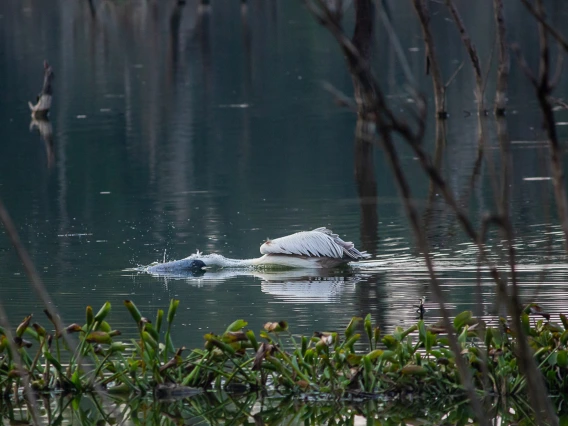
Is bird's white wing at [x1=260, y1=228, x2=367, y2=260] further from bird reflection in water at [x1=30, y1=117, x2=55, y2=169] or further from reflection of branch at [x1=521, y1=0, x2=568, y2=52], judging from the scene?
bird reflection in water at [x1=30, y1=117, x2=55, y2=169]

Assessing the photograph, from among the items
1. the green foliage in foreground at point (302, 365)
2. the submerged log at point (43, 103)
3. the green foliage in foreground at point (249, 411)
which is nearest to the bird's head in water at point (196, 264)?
the green foliage in foreground at point (302, 365)

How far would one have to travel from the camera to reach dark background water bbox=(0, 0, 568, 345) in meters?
9.55

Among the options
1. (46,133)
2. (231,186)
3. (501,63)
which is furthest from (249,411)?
(46,133)

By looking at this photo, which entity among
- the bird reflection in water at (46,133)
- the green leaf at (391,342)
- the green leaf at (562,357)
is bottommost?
the green leaf at (562,357)

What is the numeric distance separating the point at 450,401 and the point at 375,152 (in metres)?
14.4

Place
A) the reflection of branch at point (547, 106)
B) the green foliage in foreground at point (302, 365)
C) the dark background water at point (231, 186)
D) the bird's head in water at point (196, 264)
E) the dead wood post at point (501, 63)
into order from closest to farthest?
the reflection of branch at point (547, 106) → the green foliage in foreground at point (302, 365) → the dark background water at point (231, 186) → the bird's head in water at point (196, 264) → the dead wood post at point (501, 63)

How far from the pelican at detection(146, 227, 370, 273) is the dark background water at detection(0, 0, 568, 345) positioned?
0.54 feet

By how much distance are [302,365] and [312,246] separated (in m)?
4.28

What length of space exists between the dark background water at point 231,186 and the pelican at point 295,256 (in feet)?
0.54

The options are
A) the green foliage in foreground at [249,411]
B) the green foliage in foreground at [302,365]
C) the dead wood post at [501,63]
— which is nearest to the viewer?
the green foliage in foreground at [249,411]

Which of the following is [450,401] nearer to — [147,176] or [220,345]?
[220,345]

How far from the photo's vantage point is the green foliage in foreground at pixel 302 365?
20.6ft

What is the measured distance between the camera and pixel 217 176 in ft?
59.2

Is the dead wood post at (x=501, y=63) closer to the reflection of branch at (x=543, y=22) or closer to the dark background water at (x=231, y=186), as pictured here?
the dark background water at (x=231, y=186)
